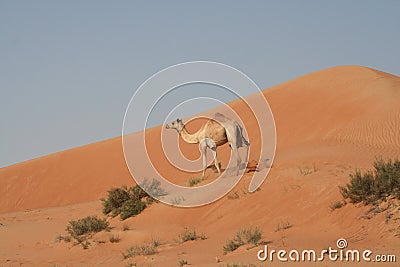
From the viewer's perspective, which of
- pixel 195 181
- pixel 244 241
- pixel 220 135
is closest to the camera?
pixel 244 241

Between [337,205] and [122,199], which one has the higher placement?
[122,199]

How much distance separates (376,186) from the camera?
14531mm

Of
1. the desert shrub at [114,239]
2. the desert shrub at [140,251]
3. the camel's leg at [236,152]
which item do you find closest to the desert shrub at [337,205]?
the desert shrub at [140,251]

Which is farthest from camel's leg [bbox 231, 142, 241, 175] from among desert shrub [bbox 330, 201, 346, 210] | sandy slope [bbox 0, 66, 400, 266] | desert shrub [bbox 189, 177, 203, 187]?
desert shrub [bbox 330, 201, 346, 210]

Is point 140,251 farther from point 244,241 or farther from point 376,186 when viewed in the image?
point 376,186

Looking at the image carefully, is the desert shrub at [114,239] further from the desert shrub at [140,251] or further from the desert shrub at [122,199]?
the desert shrub at [122,199]

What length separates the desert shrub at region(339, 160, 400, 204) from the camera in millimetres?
14383

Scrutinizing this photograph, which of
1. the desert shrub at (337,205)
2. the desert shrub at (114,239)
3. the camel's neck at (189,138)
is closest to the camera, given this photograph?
the desert shrub at (337,205)

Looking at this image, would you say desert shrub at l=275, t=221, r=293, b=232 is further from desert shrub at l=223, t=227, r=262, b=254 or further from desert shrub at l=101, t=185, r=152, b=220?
desert shrub at l=101, t=185, r=152, b=220

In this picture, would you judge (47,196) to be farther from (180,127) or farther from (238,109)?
(180,127)

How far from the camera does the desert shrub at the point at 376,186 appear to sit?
14.4 meters

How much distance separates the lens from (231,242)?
43.2 ft

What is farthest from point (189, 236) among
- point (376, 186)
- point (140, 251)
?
point (376, 186)

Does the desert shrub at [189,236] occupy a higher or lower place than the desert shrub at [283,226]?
higher
